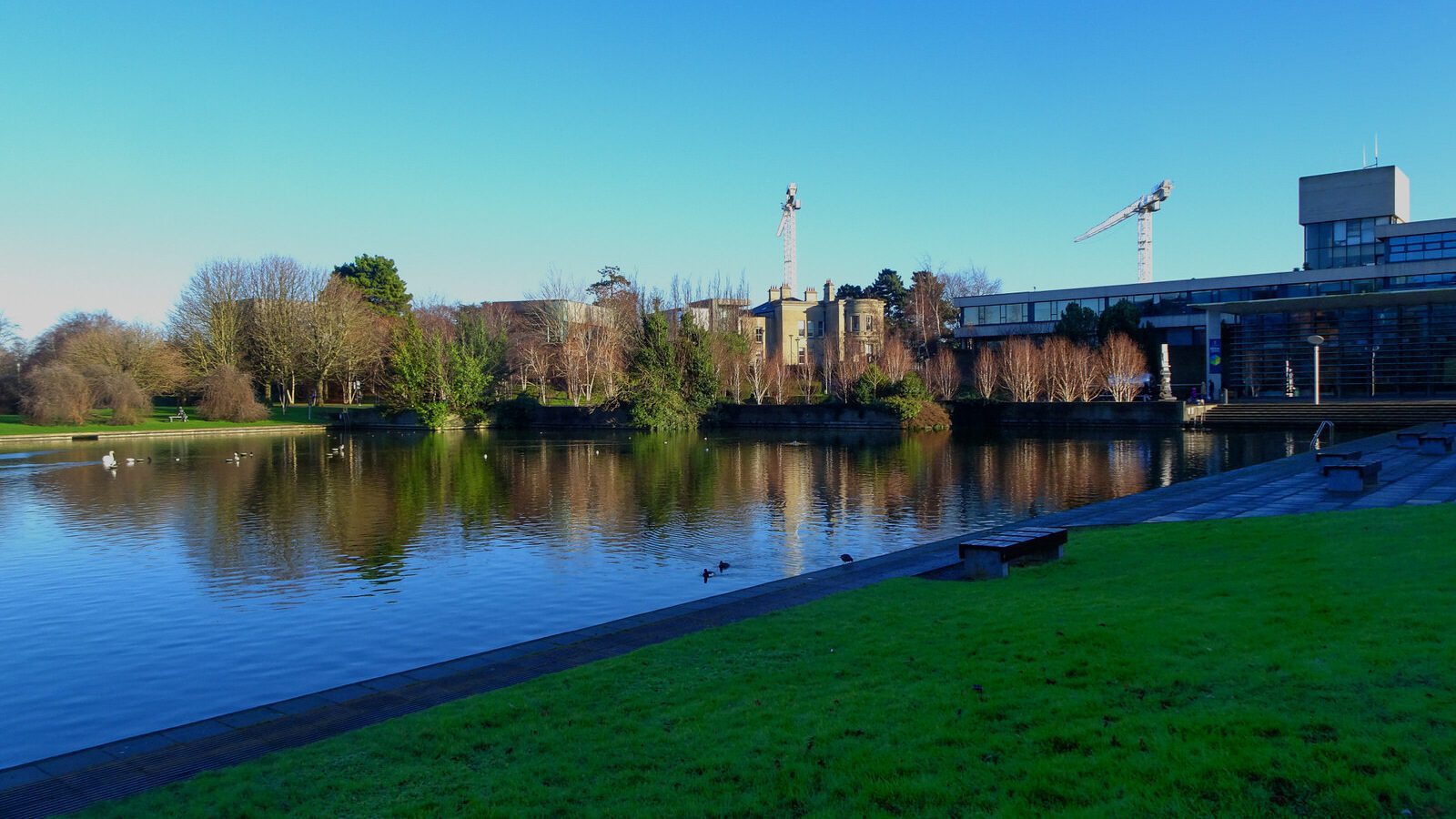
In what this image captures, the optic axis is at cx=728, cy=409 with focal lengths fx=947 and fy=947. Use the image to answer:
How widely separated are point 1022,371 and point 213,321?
6357cm

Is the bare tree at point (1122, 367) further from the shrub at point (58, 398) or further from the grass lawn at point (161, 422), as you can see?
the shrub at point (58, 398)

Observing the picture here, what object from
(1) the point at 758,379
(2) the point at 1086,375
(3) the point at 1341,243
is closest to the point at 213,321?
(1) the point at 758,379

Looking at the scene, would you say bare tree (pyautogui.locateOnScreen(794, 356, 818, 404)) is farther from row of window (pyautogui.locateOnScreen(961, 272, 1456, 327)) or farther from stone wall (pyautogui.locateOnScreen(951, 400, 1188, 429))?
row of window (pyautogui.locateOnScreen(961, 272, 1456, 327))

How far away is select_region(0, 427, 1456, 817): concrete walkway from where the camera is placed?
6.46 metres

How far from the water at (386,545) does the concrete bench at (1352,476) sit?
6.26m

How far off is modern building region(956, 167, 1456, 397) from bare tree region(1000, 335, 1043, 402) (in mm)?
12853

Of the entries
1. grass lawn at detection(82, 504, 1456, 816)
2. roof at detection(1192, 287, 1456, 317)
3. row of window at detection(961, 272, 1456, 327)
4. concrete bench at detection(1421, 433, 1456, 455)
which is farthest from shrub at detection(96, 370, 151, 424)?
roof at detection(1192, 287, 1456, 317)

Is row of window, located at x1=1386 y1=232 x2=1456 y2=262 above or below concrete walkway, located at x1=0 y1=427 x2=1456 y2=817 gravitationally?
above

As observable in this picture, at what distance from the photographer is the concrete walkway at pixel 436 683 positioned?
6465 mm

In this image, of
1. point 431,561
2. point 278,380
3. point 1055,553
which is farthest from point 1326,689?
point 278,380

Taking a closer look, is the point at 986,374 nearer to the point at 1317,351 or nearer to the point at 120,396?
the point at 1317,351

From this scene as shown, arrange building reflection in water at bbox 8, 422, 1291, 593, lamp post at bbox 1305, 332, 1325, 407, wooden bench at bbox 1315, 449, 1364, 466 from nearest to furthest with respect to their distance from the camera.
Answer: building reflection in water at bbox 8, 422, 1291, 593 < wooden bench at bbox 1315, 449, 1364, 466 < lamp post at bbox 1305, 332, 1325, 407

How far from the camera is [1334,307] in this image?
65.2m

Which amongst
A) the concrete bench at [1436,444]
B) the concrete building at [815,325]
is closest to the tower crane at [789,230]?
the concrete building at [815,325]
